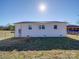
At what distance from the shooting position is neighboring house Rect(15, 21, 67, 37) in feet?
93.7

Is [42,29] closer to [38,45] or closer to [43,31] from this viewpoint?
[43,31]

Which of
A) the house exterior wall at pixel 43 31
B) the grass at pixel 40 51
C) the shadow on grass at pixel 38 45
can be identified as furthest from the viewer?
the house exterior wall at pixel 43 31

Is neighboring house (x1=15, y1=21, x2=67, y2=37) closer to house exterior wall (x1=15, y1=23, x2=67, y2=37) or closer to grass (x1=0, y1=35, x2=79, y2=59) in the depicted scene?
house exterior wall (x1=15, y1=23, x2=67, y2=37)

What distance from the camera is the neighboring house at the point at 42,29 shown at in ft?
93.7

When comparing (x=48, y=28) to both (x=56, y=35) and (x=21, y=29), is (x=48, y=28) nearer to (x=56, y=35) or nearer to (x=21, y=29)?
(x=56, y=35)

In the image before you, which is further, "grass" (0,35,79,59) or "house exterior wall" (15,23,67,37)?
"house exterior wall" (15,23,67,37)

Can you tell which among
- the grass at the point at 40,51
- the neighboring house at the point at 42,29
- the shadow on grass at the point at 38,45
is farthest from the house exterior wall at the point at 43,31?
the grass at the point at 40,51

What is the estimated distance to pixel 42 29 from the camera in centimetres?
2862

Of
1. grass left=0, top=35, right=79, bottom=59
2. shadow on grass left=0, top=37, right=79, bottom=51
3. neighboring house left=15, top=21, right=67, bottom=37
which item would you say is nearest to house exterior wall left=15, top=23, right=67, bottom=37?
neighboring house left=15, top=21, right=67, bottom=37

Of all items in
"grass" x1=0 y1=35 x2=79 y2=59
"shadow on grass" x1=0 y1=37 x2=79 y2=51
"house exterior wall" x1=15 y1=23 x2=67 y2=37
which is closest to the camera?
"grass" x1=0 y1=35 x2=79 y2=59

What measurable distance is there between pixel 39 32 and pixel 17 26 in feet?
14.9

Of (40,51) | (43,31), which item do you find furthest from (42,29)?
(40,51)

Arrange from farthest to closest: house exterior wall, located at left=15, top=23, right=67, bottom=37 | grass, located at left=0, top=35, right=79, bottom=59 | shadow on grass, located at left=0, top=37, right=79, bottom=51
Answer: house exterior wall, located at left=15, top=23, right=67, bottom=37 < shadow on grass, located at left=0, top=37, right=79, bottom=51 < grass, located at left=0, top=35, right=79, bottom=59

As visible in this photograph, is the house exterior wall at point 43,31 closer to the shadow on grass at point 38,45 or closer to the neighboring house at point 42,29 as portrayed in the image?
the neighboring house at point 42,29
